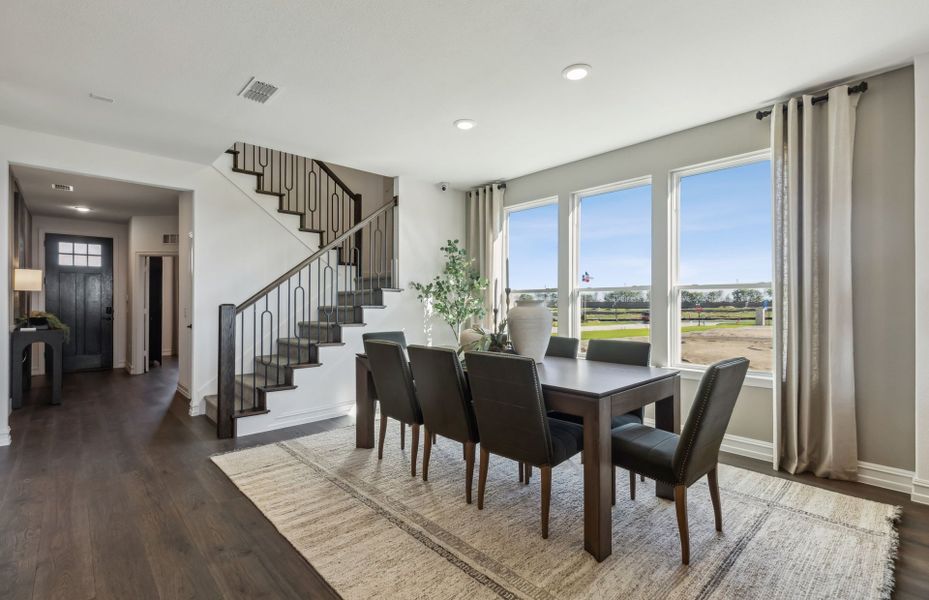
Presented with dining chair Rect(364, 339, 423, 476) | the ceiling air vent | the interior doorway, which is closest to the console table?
the interior doorway

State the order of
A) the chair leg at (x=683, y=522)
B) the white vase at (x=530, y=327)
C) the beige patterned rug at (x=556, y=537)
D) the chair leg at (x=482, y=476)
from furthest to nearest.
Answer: the white vase at (x=530, y=327) → the chair leg at (x=482, y=476) → the chair leg at (x=683, y=522) → the beige patterned rug at (x=556, y=537)

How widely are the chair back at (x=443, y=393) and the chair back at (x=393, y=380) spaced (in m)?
0.11

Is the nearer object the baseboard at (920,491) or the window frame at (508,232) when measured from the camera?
the baseboard at (920,491)

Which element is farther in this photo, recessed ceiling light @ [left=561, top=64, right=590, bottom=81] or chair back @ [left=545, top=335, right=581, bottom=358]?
chair back @ [left=545, top=335, right=581, bottom=358]

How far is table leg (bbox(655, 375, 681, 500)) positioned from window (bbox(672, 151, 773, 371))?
1382mm

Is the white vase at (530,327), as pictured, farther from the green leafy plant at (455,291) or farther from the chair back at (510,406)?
the green leafy plant at (455,291)

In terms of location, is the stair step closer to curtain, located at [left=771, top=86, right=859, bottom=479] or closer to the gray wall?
curtain, located at [left=771, top=86, right=859, bottom=479]

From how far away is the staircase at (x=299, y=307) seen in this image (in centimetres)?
405

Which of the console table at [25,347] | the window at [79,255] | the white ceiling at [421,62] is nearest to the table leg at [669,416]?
the white ceiling at [421,62]

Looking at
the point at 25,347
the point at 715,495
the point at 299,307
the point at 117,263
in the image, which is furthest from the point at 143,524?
the point at 117,263

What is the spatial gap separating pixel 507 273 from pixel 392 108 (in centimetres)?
257

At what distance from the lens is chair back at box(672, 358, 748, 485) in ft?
6.33

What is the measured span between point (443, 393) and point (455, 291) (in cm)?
298

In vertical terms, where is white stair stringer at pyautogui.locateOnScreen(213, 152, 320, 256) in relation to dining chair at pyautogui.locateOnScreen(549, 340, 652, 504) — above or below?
above
